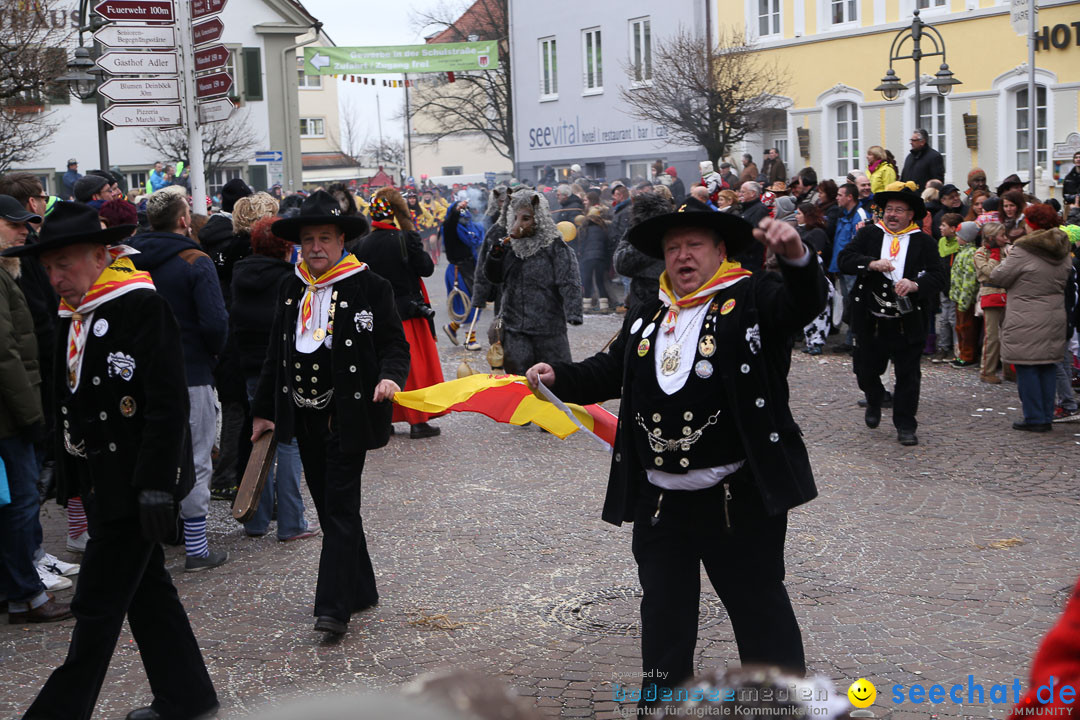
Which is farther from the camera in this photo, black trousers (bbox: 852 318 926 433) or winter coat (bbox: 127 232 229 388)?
black trousers (bbox: 852 318 926 433)

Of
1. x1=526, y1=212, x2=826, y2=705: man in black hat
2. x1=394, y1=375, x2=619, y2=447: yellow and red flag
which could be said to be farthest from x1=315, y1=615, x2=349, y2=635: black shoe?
x1=526, y1=212, x2=826, y2=705: man in black hat

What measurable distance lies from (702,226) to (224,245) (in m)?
5.24

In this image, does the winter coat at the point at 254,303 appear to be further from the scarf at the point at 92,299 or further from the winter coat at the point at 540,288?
the winter coat at the point at 540,288

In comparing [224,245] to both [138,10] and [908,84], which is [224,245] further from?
[908,84]

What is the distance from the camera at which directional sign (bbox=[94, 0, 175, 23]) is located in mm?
10734

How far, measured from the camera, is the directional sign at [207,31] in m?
10.8

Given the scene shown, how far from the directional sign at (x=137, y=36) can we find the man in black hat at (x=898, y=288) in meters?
6.38

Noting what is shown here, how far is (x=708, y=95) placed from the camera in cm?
2720

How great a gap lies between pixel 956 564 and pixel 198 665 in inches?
163

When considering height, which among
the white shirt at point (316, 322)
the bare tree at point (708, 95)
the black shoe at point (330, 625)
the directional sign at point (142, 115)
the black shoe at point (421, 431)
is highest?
the bare tree at point (708, 95)

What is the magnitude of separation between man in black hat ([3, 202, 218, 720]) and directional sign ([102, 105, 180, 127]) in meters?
6.21

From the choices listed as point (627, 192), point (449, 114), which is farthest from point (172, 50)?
point (449, 114)

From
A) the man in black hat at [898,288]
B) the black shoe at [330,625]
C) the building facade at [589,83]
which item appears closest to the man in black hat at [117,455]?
the black shoe at [330,625]

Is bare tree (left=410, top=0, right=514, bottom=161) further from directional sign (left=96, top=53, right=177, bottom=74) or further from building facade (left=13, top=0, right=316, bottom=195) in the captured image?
directional sign (left=96, top=53, right=177, bottom=74)
